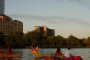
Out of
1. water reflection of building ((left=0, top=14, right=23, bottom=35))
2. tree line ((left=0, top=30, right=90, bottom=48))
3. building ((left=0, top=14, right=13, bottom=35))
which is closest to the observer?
tree line ((left=0, top=30, right=90, bottom=48))

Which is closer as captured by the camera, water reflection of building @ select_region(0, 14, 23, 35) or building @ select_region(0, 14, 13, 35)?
building @ select_region(0, 14, 13, 35)

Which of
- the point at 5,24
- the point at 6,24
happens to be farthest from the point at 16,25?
the point at 5,24

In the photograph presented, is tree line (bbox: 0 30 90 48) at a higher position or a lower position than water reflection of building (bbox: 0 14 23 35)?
lower

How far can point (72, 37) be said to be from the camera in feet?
348

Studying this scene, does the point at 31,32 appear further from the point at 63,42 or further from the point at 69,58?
the point at 69,58

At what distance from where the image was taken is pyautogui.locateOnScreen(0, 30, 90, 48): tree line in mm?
86812

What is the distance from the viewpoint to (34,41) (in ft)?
298

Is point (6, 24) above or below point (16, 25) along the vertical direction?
below

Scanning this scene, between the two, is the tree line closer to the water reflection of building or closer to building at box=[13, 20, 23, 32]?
the water reflection of building

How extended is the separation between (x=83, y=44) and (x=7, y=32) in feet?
224

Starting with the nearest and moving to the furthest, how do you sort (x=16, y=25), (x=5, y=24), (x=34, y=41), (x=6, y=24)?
(x=34, y=41) < (x=5, y=24) < (x=6, y=24) < (x=16, y=25)

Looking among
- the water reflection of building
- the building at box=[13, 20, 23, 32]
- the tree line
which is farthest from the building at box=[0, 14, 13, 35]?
the tree line

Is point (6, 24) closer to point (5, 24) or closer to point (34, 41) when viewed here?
point (5, 24)

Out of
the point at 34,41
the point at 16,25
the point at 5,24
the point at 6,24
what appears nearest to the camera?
the point at 34,41
